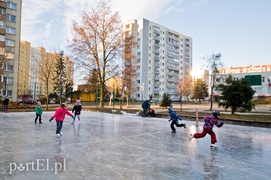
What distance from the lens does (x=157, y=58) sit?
88.6 metres

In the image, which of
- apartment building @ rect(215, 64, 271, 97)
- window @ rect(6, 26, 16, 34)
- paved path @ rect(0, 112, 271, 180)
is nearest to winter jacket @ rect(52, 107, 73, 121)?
paved path @ rect(0, 112, 271, 180)

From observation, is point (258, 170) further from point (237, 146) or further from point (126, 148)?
point (126, 148)

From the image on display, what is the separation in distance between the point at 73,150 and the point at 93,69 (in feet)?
84.3

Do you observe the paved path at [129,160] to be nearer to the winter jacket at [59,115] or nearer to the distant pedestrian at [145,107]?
the winter jacket at [59,115]

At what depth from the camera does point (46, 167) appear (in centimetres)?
501

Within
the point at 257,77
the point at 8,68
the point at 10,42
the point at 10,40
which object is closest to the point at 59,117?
the point at 257,77

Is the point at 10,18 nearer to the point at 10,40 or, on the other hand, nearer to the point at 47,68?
the point at 10,40

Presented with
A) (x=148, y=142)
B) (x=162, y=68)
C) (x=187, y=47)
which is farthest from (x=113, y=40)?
(x=187, y=47)

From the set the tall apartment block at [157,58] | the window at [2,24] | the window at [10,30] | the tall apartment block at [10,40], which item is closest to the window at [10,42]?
the tall apartment block at [10,40]

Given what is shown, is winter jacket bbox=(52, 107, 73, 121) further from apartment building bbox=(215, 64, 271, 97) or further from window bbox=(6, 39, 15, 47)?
window bbox=(6, 39, 15, 47)

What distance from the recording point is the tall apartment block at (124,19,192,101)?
3219 inches
